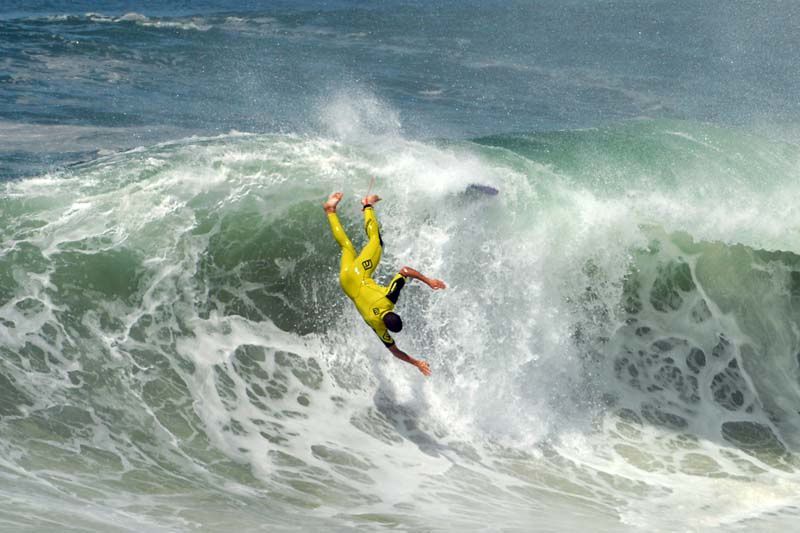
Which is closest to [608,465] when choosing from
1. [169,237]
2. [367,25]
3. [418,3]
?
[169,237]

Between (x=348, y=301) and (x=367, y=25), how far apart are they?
1801 centimetres

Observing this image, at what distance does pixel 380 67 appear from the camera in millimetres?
22719

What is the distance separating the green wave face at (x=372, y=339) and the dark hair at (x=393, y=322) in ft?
6.74

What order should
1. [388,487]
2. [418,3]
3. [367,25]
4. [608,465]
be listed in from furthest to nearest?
1. [418,3]
2. [367,25]
3. [608,465]
4. [388,487]

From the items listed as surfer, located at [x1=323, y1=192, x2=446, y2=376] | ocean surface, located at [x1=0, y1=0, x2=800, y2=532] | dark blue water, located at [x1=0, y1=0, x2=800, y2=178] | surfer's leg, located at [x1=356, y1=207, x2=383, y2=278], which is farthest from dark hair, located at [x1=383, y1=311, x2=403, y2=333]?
dark blue water, located at [x1=0, y1=0, x2=800, y2=178]

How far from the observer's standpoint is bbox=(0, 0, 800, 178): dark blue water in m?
17.5

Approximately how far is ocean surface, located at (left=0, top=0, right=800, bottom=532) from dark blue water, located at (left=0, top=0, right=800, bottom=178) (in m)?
1.41

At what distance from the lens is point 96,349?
10.4 meters

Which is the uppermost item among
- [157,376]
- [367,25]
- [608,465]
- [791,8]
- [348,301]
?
[791,8]

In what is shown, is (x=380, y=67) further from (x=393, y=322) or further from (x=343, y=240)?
(x=393, y=322)

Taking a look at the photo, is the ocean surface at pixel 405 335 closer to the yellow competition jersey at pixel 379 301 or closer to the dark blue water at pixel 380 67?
the dark blue water at pixel 380 67

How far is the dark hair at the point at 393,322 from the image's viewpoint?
8172 millimetres

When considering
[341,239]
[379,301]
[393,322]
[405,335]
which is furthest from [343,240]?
[405,335]

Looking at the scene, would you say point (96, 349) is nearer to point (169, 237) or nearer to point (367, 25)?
point (169, 237)
